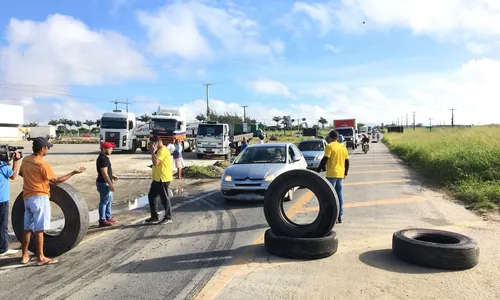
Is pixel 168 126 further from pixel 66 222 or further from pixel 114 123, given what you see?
pixel 66 222

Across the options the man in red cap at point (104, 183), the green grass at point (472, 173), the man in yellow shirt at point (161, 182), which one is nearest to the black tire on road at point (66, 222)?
the man in red cap at point (104, 183)

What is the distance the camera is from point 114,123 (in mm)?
31125

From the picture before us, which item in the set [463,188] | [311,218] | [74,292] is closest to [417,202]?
[463,188]

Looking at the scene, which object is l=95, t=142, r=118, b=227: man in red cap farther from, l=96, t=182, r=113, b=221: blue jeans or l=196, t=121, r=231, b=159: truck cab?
l=196, t=121, r=231, b=159: truck cab

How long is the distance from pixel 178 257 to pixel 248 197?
411 centimetres

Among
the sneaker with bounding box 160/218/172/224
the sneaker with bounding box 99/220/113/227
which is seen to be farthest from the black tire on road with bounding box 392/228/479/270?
the sneaker with bounding box 99/220/113/227

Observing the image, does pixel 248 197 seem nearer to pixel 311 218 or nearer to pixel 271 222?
pixel 311 218

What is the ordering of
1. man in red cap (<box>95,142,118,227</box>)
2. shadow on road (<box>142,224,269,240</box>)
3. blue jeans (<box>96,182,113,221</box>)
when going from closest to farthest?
shadow on road (<box>142,224,269,240</box>) → man in red cap (<box>95,142,118,227</box>) → blue jeans (<box>96,182,113,221</box>)

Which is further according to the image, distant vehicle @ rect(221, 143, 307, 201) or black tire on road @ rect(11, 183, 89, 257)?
distant vehicle @ rect(221, 143, 307, 201)

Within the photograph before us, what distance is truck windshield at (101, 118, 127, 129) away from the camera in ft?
102

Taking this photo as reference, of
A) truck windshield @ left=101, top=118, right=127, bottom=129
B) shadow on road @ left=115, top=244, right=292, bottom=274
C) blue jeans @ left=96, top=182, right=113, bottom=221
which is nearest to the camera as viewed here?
shadow on road @ left=115, top=244, right=292, bottom=274

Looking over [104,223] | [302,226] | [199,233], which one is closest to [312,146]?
[199,233]

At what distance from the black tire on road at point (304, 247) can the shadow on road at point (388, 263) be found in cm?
46

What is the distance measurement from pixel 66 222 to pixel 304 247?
3.46 m
